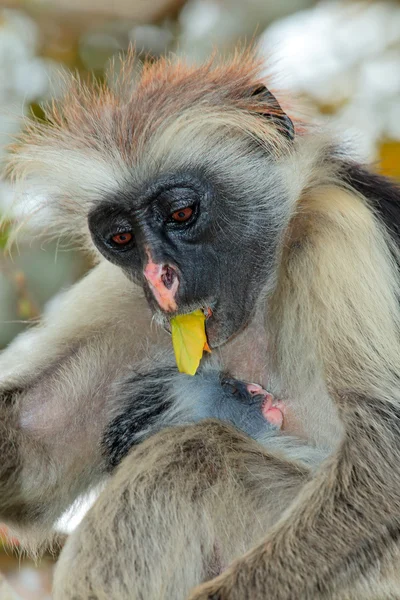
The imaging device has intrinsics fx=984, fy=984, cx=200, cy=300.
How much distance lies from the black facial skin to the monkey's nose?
0.09 feet

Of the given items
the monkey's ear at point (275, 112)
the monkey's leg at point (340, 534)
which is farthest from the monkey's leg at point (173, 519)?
the monkey's ear at point (275, 112)

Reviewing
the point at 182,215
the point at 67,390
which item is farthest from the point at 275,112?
the point at 67,390

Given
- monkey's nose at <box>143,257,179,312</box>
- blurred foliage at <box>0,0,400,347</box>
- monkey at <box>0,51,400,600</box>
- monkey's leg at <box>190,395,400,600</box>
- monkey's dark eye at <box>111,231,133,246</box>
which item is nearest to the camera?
monkey's leg at <box>190,395,400,600</box>

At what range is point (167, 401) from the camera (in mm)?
4289

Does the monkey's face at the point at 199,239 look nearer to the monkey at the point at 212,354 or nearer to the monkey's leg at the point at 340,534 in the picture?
the monkey at the point at 212,354

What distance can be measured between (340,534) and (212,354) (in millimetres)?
1139

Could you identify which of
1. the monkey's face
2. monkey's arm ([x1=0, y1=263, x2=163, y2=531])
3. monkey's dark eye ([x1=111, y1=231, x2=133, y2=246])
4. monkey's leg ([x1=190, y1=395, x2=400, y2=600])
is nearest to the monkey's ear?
the monkey's face

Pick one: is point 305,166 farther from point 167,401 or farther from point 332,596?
point 332,596

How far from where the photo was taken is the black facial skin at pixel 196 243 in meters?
3.83

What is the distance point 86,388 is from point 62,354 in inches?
7.7

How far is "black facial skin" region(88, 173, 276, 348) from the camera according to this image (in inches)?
151

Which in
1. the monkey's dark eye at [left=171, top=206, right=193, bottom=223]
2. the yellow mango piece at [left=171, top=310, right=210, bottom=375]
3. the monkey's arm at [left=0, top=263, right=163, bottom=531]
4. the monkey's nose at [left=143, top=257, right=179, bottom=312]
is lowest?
the monkey's arm at [left=0, top=263, right=163, bottom=531]

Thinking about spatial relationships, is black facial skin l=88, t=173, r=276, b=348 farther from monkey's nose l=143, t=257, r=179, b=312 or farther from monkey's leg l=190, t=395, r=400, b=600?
monkey's leg l=190, t=395, r=400, b=600

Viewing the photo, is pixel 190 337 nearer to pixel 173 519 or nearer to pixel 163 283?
pixel 163 283
